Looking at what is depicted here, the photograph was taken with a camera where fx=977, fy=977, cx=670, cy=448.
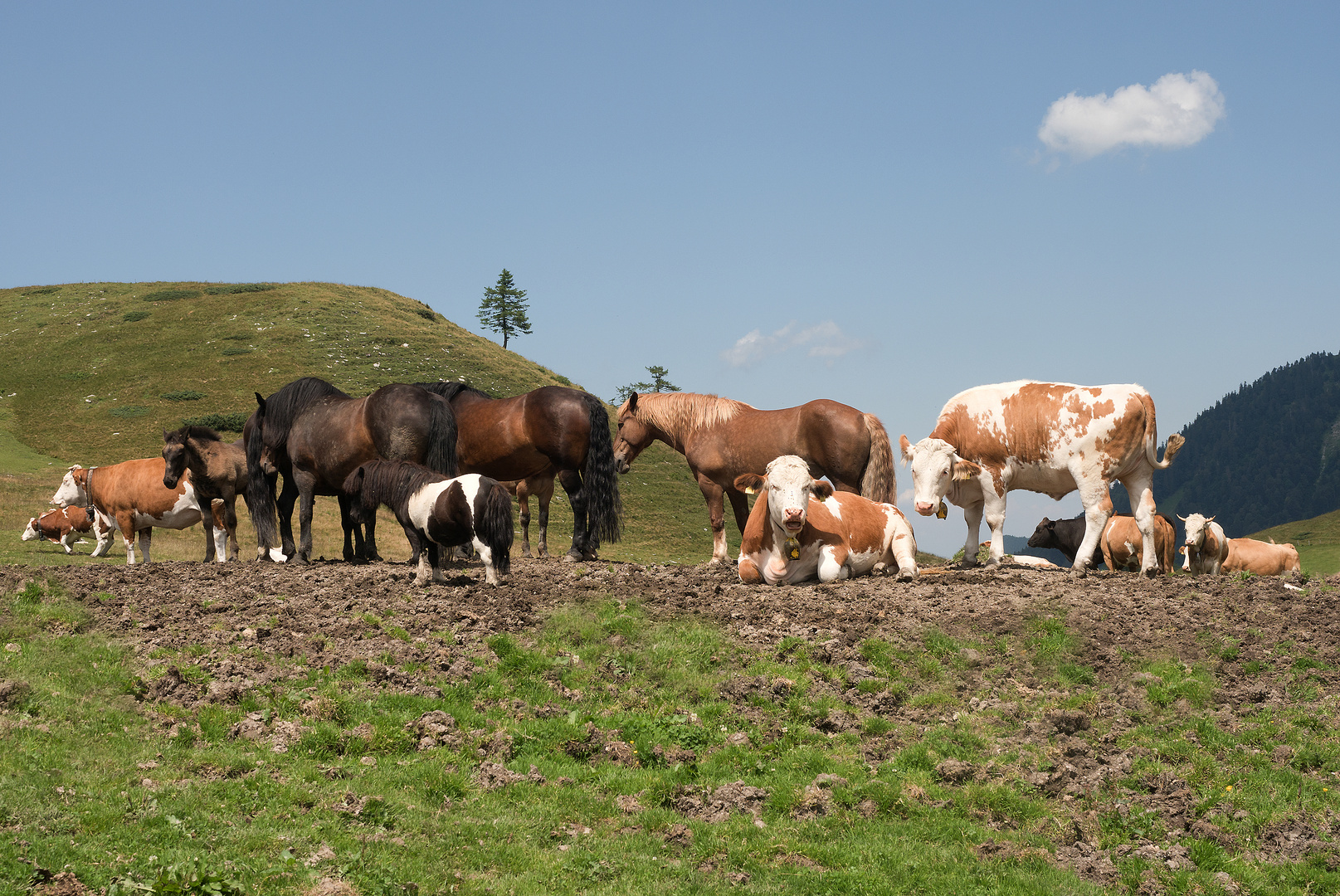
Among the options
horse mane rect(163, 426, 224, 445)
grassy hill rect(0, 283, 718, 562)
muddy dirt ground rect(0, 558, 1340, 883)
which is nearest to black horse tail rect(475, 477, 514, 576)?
muddy dirt ground rect(0, 558, 1340, 883)

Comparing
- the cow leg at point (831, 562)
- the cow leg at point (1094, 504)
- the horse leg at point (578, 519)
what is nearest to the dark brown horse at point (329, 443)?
the horse leg at point (578, 519)

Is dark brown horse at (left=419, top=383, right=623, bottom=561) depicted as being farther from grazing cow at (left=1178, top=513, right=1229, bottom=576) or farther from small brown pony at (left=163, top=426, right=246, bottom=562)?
grazing cow at (left=1178, top=513, right=1229, bottom=576)

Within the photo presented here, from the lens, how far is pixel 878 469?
1534cm

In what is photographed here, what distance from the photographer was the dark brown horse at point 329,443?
14961 millimetres

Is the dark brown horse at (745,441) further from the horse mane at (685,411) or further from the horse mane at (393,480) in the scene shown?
the horse mane at (393,480)

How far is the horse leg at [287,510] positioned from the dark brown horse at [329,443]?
21 millimetres

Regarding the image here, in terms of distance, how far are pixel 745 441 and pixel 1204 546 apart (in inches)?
337

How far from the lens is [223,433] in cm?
4519

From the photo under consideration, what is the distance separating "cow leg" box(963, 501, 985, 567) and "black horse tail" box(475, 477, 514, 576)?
7.02 metres

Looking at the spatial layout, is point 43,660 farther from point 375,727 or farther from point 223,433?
point 223,433

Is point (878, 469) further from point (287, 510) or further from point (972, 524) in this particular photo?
point (287, 510)

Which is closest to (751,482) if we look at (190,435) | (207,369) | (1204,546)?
(1204,546)

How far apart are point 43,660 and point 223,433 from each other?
3907 cm

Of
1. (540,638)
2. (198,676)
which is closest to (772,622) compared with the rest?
Answer: (540,638)
